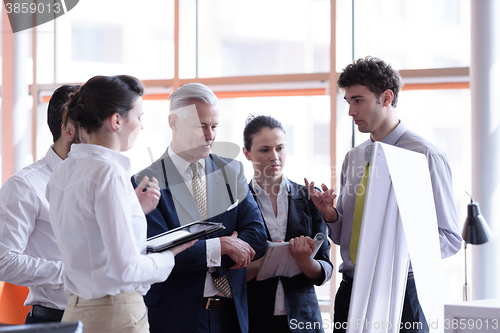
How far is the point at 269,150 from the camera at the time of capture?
7.39ft

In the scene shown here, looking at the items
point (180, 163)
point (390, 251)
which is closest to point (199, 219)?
point (180, 163)

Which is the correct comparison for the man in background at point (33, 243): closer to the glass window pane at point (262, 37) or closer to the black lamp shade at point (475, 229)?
the black lamp shade at point (475, 229)

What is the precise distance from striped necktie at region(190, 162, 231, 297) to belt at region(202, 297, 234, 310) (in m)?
0.03

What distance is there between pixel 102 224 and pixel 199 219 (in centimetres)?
59

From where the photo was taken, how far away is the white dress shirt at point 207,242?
176cm

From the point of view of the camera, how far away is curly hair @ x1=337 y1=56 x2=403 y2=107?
230 centimetres

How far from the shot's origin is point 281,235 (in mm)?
2145

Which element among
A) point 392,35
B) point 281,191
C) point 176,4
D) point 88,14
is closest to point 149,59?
point 176,4

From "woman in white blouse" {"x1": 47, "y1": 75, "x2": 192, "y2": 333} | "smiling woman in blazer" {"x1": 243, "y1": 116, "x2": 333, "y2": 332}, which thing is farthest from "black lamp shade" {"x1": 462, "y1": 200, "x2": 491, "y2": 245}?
"woman in white blouse" {"x1": 47, "y1": 75, "x2": 192, "y2": 333}

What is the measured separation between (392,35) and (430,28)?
12.6 inches

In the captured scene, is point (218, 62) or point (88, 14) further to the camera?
point (88, 14)

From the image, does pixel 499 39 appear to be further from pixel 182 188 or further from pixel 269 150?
pixel 182 188

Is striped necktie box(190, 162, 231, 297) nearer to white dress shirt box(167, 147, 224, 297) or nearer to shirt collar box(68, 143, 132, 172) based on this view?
white dress shirt box(167, 147, 224, 297)

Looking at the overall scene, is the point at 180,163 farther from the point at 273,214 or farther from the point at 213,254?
the point at 273,214
